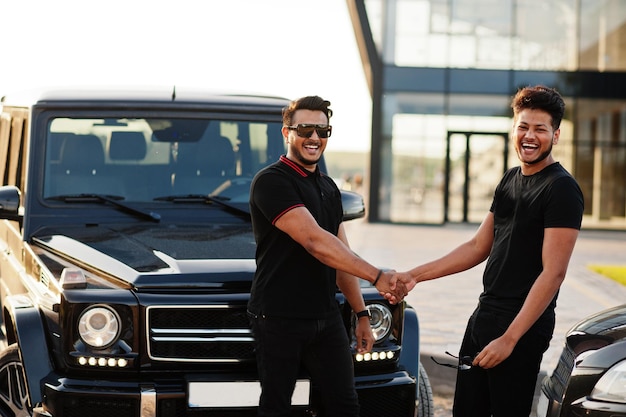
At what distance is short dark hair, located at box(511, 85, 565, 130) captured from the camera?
155 inches

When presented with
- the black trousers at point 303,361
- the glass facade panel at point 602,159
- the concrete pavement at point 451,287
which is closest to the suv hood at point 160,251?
the black trousers at point 303,361

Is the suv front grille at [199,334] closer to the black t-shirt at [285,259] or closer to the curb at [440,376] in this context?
the black t-shirt at [285,259]

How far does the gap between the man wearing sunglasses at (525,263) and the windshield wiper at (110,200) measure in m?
1.93

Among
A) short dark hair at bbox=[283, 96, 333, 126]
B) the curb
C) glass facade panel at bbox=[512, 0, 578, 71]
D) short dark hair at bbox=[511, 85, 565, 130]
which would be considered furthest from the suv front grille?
glass facade panel at bbox=[512, 0, 578, 71]

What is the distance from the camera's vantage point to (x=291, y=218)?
3.96 m

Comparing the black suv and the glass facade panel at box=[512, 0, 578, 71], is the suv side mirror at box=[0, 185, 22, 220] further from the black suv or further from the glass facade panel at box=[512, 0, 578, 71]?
the glass facade panel at box=[512, 0, 578, 71]

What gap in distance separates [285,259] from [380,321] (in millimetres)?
720

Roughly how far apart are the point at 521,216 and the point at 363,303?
2.59ft

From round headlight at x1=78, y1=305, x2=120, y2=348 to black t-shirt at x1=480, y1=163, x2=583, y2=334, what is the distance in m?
1.51

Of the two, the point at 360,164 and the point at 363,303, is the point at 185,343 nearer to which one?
the point at 363,303

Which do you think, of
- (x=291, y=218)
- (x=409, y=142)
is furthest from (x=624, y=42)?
(x=291, y=218)

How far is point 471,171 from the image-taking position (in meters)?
28.6

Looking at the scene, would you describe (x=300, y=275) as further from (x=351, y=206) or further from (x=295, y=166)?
(x=351, y=206)

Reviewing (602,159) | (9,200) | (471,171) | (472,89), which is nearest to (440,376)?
(9,200)
